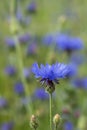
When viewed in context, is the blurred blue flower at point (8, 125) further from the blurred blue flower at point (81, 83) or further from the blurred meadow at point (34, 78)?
the blurred blue flower at point (81, 83)

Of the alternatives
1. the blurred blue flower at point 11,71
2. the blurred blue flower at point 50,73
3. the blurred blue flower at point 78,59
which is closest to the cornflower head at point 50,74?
the blurred blue flower at point 50,73

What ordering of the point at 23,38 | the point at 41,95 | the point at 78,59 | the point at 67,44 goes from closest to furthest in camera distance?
the point at 41,95
the point at 67,44
the point at 23,38
the point at 78,59

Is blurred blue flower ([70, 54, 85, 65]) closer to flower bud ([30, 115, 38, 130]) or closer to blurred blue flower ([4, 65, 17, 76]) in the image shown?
blurred blue flower ([4, 65, 17, 76])

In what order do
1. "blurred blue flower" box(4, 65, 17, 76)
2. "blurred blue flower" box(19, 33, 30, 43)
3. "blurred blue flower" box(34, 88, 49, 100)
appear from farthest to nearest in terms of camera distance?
1. "blurred blue flower" box(4, 65, 17, 76)
2. "blurred blue flower" box(19, 33, 30, 43)
3. "blurred blue flower" box(34, 88, 49, 100)

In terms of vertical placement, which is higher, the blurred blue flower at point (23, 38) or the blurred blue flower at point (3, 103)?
the blurred blue flower at point (23, 38)

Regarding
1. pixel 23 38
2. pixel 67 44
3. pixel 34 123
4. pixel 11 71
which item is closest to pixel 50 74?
pixel 34 123

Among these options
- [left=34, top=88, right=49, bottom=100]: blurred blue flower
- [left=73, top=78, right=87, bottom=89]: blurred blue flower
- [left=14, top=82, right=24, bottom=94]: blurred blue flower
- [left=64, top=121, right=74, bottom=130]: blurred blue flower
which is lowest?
[left=64, top=121, right=74, bottom=130]: blurred blue flower

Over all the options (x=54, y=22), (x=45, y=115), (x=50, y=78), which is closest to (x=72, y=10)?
(x=54, y=22)

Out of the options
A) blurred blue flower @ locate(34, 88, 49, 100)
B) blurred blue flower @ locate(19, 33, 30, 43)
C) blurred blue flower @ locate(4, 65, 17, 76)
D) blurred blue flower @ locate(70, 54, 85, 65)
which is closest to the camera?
blurred blue flower @ locate(34, 88, 49, 100)

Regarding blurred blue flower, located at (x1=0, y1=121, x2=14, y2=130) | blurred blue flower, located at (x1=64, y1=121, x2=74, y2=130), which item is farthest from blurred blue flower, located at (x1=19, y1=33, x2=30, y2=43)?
blurred blue flower, located at (x1=64, y1=121, x2=74, y2=130)

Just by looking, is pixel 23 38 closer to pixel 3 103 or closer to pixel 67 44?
pixel 67 44
